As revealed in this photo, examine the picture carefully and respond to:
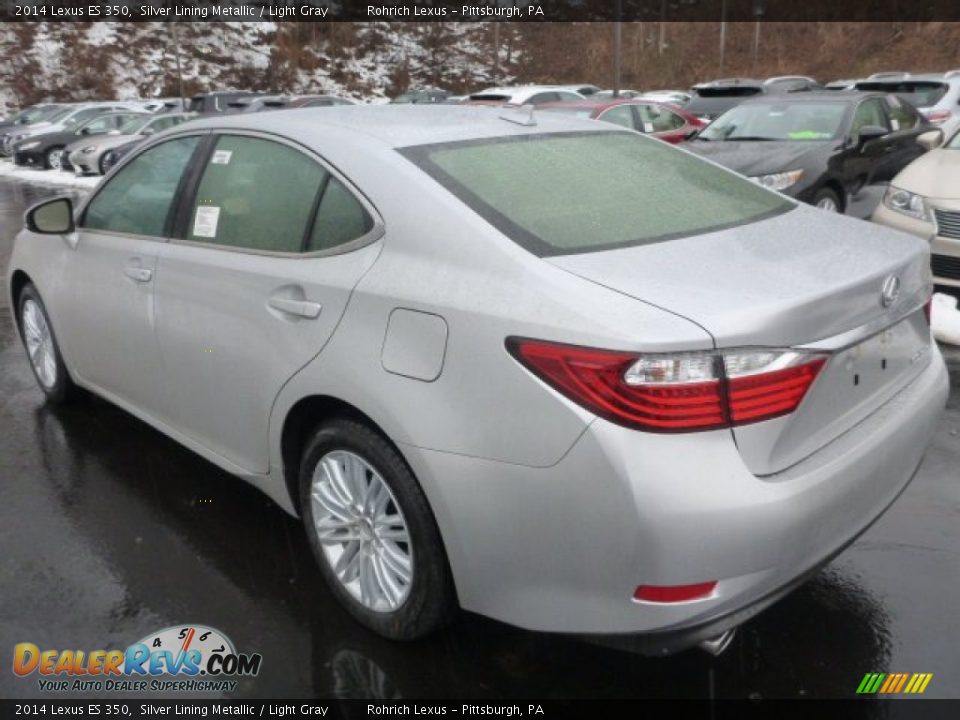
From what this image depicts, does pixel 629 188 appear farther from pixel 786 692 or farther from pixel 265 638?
pixel 265 638

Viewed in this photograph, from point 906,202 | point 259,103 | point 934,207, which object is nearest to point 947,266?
point 934,207

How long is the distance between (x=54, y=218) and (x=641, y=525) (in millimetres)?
3309

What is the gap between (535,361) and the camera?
6.92ft

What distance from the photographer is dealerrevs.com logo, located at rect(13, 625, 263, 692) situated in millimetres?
2631

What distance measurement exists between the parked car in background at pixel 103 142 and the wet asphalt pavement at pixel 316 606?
1597 cm

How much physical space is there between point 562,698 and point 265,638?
37.8 inches

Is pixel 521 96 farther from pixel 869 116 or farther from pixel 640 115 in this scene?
pixel 869 116

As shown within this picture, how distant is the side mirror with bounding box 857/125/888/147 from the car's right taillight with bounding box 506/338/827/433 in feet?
24.6

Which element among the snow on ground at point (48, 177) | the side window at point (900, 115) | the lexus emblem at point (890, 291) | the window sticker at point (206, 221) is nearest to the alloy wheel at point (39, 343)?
the window sticker at point (206, 221)

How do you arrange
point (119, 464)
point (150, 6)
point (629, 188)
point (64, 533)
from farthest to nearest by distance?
point (150, 6) < point (119, 464) < point (64, 533) < point (629, 188)

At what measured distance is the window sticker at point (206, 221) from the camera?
129 inches

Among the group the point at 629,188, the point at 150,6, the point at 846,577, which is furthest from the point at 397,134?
the point at 150,6

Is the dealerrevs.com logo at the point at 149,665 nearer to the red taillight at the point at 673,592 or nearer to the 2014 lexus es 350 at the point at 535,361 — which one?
the 2014 lexus es 350 at the point at 535,361

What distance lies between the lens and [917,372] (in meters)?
2.71
